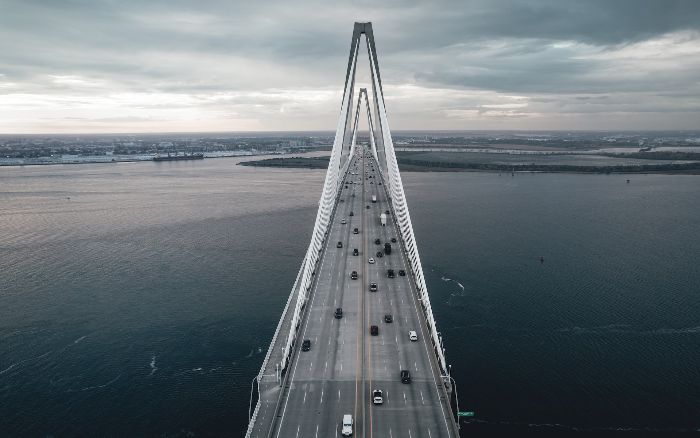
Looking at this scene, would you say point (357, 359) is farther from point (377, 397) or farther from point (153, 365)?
point (153, 365)

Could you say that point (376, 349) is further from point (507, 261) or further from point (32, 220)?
point (32, 220)

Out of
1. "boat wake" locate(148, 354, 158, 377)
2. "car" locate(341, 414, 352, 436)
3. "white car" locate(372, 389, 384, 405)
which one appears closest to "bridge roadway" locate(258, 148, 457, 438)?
"white car" locate(372, 389, 384, 405)

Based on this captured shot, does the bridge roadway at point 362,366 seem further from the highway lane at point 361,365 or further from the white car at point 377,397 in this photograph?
the white car at point 377,397

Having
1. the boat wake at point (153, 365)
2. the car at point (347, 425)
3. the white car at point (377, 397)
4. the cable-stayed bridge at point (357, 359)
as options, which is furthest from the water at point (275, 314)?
the car at point (347, 425)

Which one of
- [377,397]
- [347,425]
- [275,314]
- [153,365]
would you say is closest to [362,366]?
[377,397]

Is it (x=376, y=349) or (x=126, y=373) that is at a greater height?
(x=376, y=349)

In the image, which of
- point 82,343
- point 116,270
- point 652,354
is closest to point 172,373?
point 82,343

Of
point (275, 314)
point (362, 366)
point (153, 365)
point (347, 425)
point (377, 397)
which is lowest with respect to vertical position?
point (153, 365)
